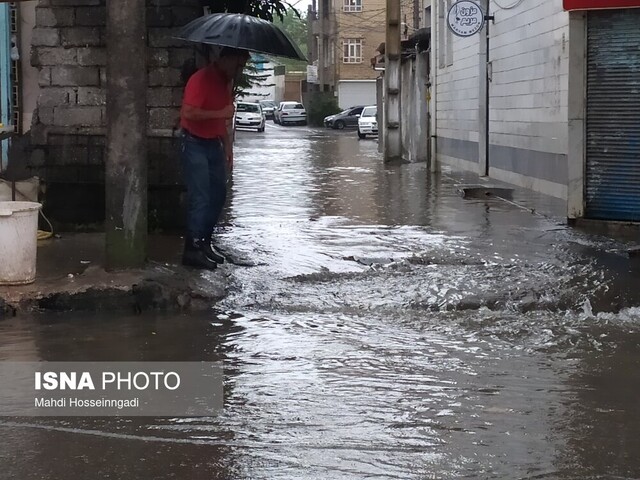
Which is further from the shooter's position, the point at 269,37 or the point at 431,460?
the point at 269,37

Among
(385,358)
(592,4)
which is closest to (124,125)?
(385,358)

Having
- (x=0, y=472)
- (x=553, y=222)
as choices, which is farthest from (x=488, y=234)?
(x=0, y=472)

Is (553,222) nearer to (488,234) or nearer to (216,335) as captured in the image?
(488,234)

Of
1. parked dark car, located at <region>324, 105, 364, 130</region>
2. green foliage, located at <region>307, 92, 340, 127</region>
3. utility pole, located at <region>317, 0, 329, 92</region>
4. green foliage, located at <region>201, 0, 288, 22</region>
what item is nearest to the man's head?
green foliage, located at <region>201, 0, 288, 22</region>

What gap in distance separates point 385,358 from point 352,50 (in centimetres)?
6349

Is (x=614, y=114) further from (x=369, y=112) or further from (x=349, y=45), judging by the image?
(x=349, y=45)

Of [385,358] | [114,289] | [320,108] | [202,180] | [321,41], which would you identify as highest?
[321,41]

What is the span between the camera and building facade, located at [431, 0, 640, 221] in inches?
451

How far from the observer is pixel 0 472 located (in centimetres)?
433

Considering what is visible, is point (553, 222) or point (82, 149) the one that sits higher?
point (82, 149)

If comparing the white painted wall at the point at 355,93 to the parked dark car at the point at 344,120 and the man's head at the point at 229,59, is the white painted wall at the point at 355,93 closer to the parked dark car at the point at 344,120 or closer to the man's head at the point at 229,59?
the parked dark car at the point at 344,120

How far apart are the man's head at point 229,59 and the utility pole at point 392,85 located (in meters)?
17.3

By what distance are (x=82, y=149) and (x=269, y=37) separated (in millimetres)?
3116

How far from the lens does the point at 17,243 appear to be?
25.4ft
